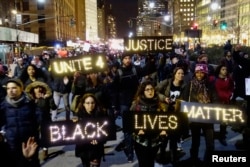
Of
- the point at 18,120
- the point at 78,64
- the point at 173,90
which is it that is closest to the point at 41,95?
the point at 78,64

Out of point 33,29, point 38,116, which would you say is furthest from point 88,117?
point 33,29

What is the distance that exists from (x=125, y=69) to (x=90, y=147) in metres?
3.56

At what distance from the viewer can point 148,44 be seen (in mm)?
9492

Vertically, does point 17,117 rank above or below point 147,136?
above

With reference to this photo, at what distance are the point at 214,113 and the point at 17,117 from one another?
10.1 ft

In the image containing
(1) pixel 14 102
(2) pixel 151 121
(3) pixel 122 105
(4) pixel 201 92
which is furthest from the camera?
(3) pixel 122 105

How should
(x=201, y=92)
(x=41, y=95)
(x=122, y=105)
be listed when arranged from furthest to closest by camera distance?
(x=122, y=105) → (x=41, y=95) → (x=201, y=92)

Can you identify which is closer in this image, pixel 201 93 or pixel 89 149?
pixel 89 149

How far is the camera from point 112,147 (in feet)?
31.3

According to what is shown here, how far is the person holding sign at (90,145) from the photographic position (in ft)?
20.3

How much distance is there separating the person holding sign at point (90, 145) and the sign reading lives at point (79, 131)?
10cm

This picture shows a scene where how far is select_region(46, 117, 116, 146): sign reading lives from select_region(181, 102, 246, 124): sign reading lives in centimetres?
136

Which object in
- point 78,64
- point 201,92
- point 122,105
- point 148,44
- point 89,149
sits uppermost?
point 148,44
